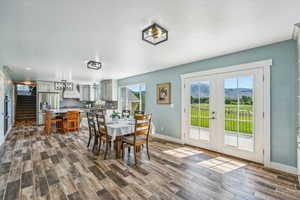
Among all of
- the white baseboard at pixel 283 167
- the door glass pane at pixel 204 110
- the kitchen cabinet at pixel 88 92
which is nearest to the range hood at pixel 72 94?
the kitchen cabinet at pixel 88 92

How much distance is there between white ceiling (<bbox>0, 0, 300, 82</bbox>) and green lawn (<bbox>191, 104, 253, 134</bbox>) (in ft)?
4.45

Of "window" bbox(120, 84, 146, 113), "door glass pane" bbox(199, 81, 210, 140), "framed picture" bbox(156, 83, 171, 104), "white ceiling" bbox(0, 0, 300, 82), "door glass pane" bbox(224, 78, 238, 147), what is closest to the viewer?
"white ceiling" bbox(0, 0, 300, 82)

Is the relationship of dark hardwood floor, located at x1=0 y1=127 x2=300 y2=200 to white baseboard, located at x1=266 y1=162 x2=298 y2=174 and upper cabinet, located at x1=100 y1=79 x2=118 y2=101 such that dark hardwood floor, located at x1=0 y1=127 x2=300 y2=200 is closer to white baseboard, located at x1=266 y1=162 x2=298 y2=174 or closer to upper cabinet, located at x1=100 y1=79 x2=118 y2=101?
Result: white baseboard, located at x1=266 y1=162 x2=298 y2=174

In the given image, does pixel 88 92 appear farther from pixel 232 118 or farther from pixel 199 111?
pixel 232 118

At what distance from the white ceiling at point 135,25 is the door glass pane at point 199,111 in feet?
3.12

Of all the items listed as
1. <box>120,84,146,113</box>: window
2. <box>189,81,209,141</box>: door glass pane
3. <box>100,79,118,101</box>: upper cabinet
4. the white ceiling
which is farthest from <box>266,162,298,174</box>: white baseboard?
<box>100,79,118,101</box>: upper cabinet

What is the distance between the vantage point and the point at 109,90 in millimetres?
7211

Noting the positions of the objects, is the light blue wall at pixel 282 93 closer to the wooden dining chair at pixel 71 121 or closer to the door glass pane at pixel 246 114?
the door glass pane at pixel 246 114

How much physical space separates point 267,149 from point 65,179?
3759 mm

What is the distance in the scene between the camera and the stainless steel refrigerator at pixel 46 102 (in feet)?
23.2

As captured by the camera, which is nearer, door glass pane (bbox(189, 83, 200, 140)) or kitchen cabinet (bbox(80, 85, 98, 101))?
door glass pane (bbox(189, 83, 200, 140))

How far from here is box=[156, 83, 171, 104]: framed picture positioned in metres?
4.56

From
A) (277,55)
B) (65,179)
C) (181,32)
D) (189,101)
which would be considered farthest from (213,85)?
(65,179)

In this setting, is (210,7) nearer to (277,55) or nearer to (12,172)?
(277,55)
